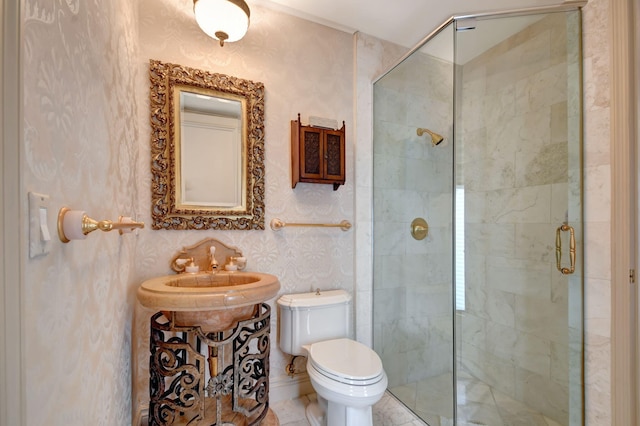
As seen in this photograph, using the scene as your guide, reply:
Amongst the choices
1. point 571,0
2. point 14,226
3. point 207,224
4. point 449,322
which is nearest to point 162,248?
point 207,224

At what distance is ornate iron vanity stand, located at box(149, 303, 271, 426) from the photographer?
125 cm

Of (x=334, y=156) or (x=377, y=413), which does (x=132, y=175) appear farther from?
(x=377, y=413)

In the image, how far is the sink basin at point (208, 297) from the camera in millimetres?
1125

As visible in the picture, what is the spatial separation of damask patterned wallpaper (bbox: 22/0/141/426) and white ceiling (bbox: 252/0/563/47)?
1067 mm

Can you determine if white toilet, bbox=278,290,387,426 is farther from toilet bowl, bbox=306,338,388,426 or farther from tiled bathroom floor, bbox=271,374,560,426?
tiled bathroom floor, bbox=271,374,560,426

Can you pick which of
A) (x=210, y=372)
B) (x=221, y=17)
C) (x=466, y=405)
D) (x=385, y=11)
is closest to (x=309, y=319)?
(x=210, y=372)

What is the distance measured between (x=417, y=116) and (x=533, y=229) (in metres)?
1.01

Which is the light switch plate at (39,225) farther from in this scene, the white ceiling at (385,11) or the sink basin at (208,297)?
the white ceiling at (385,11)

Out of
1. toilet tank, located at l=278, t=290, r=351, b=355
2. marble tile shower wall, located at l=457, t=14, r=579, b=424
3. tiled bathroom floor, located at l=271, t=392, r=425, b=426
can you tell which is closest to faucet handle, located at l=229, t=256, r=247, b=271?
toilet tank, located at l=278, t=290, r=351, b=355

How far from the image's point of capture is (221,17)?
1457 mm

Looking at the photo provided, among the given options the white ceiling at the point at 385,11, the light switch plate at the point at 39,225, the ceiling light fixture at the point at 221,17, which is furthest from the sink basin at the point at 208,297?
the white ceiling at the point at 385,11

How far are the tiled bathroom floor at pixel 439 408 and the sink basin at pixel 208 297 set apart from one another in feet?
2.54

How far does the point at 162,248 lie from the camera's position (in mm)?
1531

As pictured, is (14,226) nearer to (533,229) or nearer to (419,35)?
(533,229)
